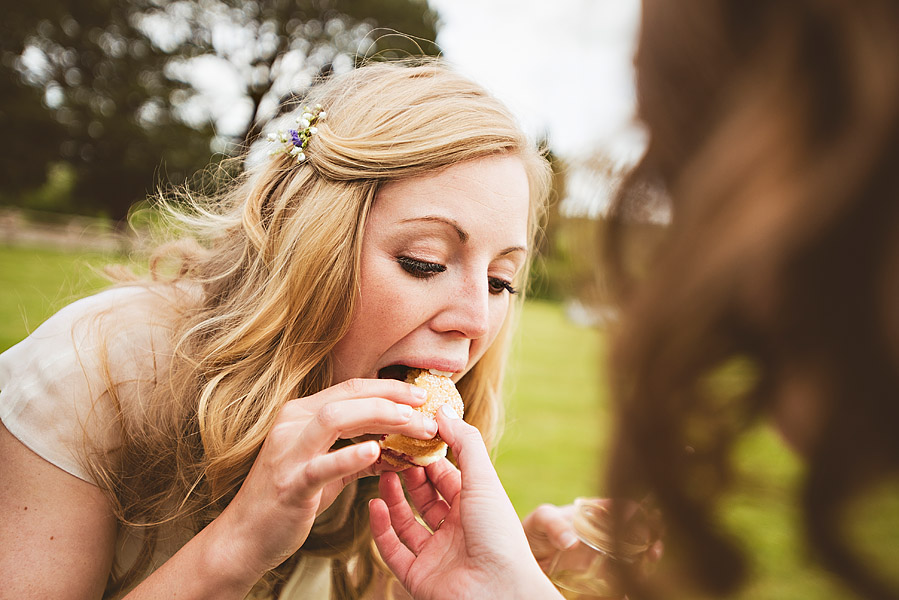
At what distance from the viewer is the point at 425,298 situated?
6.48 ft

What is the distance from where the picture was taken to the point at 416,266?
1989 millimetres

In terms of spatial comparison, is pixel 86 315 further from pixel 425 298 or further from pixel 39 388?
pixel 425 298

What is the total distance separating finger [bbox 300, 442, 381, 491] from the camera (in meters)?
1.48

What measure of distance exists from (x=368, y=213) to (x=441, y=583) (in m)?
1.21

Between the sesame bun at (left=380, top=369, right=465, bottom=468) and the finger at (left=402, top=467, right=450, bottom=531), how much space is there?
6cm

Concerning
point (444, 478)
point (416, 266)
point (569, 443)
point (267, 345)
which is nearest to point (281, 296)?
point (267, 345)

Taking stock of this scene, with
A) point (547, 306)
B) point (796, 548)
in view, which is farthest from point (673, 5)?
point (547, 306)

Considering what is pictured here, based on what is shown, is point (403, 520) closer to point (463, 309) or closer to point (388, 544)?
point (388, 544)

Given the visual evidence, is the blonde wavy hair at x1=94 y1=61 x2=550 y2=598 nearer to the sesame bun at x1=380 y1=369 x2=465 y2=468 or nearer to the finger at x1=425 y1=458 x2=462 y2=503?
the sesame bun at x1=380 y1=369 x2=465 y2=468

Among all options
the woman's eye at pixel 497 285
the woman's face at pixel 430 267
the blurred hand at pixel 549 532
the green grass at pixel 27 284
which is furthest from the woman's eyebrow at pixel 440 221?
the green grass at pixel 27 284

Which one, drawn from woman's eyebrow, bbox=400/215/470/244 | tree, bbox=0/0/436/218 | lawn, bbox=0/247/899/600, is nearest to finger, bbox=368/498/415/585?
lawn, bbox=0/247/899/600

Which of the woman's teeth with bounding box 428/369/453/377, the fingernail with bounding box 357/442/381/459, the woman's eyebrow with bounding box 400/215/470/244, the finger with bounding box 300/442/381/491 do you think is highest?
the woman's eyebrow with bounding box 400/215/470/244

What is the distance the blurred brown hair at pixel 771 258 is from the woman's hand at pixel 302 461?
796 mm

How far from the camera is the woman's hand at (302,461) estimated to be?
60.6 inches
